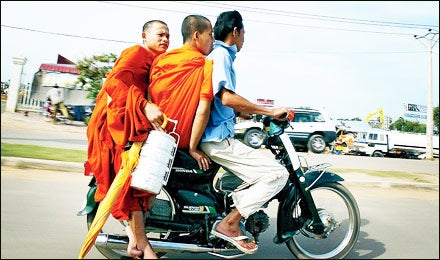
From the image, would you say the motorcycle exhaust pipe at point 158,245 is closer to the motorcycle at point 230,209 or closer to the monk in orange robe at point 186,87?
the motorcycle at point 230,209

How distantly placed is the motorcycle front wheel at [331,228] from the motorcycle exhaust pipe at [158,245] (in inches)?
27.3

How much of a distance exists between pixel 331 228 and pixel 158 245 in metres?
1.29

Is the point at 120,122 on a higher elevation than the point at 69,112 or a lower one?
lower

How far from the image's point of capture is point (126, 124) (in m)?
2.40

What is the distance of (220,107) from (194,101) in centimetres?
20

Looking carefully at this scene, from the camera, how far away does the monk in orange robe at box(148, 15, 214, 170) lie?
2.45 m

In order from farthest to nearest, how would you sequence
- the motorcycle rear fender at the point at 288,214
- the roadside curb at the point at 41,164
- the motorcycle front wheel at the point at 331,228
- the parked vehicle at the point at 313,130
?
the parked vehicle at the point at 313,130 → the roadside curb at the point at 41,164 → the motorcycle front wheel at the point at 331,228 → the motorcycle rear fender at the point at 288,214

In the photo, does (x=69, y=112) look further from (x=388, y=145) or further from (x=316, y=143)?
(x=388, y=145)

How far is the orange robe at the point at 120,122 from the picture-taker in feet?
7.88

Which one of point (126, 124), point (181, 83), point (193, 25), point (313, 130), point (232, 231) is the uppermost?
point (313, 130)

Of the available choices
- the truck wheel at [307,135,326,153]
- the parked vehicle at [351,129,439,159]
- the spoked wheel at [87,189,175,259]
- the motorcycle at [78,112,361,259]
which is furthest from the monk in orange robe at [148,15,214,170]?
the parked vehicle at [351,129,439,159]

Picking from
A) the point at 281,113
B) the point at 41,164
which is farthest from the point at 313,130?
the point at 281,113

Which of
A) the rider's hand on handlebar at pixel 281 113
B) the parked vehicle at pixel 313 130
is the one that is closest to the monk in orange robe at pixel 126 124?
the rider's hand on handlebar at pixel 281 113

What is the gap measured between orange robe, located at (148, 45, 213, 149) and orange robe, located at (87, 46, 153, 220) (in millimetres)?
129
